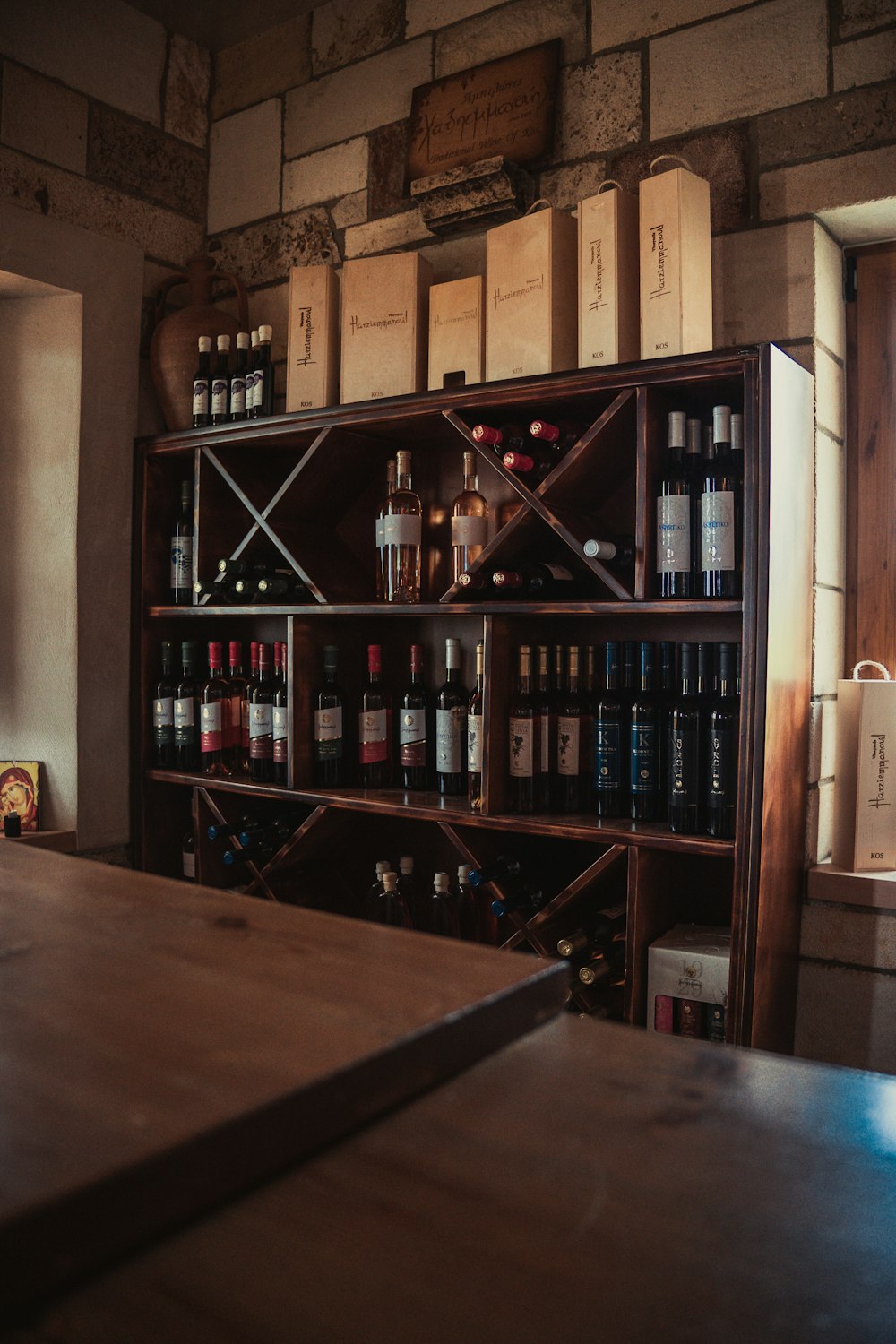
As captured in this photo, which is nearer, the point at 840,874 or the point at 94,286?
the point at 840,874

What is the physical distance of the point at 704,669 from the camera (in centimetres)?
219

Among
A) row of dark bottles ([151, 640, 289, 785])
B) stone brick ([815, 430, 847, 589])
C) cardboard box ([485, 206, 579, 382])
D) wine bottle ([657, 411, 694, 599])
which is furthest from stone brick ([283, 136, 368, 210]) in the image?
stone brick ([815, 430, 847, 589])

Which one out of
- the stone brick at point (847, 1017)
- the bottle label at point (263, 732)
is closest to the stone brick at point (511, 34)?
the bottle label at point (263, 732)

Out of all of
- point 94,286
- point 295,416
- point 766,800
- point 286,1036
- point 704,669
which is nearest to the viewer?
point 286,1036

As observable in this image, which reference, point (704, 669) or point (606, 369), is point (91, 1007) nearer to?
point (704, 669)

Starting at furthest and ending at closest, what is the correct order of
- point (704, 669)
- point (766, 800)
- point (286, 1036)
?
point (704, 669) → point (766, 800) → point (286, 1036)

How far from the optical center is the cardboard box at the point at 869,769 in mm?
2268

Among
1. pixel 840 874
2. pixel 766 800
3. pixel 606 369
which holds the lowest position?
pixel 840 874

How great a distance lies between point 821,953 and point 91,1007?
208 cm

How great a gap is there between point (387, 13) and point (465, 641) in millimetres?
1898

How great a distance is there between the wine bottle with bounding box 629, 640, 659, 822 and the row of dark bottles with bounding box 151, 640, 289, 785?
40.1 inches

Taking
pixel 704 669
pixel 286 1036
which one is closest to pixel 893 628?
pixel 704 669

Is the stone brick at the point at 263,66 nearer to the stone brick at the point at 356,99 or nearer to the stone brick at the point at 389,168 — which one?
the stone brick at the point at 356,99

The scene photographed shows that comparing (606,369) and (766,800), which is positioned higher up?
(606,369)
